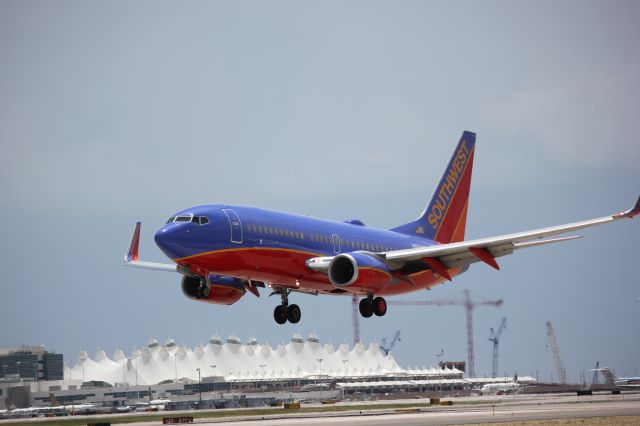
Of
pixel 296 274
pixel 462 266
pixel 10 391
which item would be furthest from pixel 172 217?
pixel 10 391

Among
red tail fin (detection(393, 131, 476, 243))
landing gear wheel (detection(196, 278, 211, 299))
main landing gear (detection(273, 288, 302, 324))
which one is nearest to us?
landing gear wheel (detection(196, 278, 211, 299))

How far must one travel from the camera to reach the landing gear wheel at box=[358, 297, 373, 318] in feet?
238

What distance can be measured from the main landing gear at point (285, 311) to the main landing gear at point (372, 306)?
15.0 ft

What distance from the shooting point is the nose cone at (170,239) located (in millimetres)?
60656

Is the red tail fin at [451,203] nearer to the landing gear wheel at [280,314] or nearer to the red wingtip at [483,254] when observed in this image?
the red wingtip at [483,254]

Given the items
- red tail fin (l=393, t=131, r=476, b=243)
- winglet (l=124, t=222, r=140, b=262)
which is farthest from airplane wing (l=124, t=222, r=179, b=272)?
red tail fin (l=393, t=131, r=476, b=243)

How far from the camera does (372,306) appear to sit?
7269cm

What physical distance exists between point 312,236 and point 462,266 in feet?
44.5

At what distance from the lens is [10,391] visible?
174m

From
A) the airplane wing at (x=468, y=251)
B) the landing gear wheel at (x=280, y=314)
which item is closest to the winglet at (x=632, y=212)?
the airplane wing at (x=468, y=251)

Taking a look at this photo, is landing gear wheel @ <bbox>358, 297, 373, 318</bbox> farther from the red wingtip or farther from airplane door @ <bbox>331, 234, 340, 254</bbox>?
the red wingtip

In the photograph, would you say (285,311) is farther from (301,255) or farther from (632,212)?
(632,212)

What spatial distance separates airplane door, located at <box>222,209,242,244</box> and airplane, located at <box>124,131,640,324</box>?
60 millimetres

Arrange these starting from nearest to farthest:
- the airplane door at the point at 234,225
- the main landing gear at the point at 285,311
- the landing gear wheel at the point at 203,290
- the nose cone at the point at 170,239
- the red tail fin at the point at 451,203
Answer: the nose cone at the point at 170,239, the airplane door at the point at 234,225, the landing gear wheel at the point at 203,290, the main landing gear at the point at 285,311, the red tail fin at the point at 451,203
